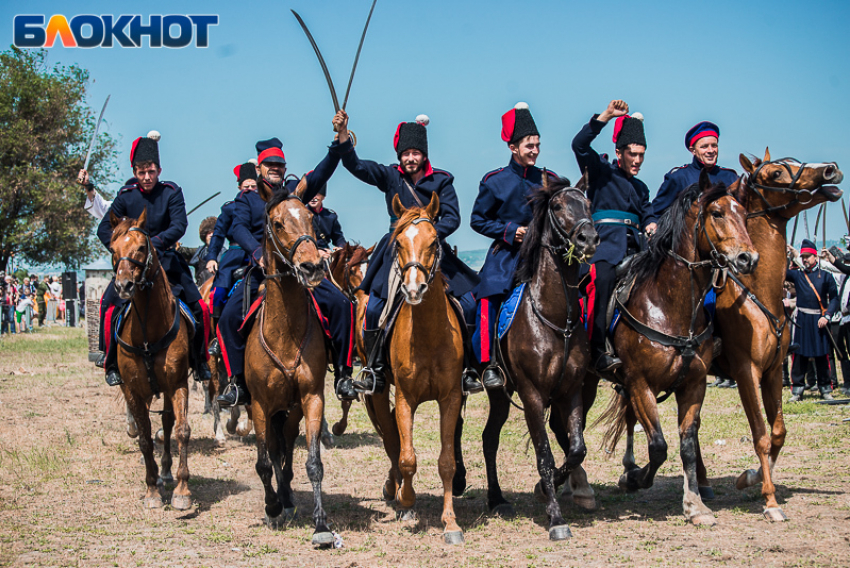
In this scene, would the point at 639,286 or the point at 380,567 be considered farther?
the point at 639,286

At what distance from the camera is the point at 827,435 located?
Answer: 11.5 m

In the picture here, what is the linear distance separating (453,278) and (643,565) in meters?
3.27

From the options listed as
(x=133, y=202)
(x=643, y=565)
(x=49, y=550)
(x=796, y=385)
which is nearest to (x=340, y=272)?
(x=133, y=202)

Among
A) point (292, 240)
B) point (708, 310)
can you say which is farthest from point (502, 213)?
point (292, 240)

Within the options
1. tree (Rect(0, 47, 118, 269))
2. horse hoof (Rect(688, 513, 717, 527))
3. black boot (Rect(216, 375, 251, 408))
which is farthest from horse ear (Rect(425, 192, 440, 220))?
tree (Rect(0, 47, 118, 269))

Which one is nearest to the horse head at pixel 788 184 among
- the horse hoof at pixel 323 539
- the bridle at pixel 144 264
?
the horse hoof at pixel 323 539

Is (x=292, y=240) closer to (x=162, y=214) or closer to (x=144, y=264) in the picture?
(x=144, y=264)

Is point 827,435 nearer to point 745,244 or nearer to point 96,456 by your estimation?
point 745,244

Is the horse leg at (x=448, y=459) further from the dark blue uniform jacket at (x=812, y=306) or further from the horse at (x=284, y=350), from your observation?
the dark blue uniform jacket at (x=812, y=306)

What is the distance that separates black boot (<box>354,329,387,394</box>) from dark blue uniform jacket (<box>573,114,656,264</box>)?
2.40 meters

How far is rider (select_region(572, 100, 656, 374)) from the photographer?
8.31 metres

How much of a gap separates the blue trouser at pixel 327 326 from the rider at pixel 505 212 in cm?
129

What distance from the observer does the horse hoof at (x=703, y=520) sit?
7.36 m

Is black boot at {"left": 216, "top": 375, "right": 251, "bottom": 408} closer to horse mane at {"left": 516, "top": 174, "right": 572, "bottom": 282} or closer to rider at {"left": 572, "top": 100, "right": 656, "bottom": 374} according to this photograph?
horse mane at {"left": 516, "top": 174, "right": 572, "bottom": 282}
